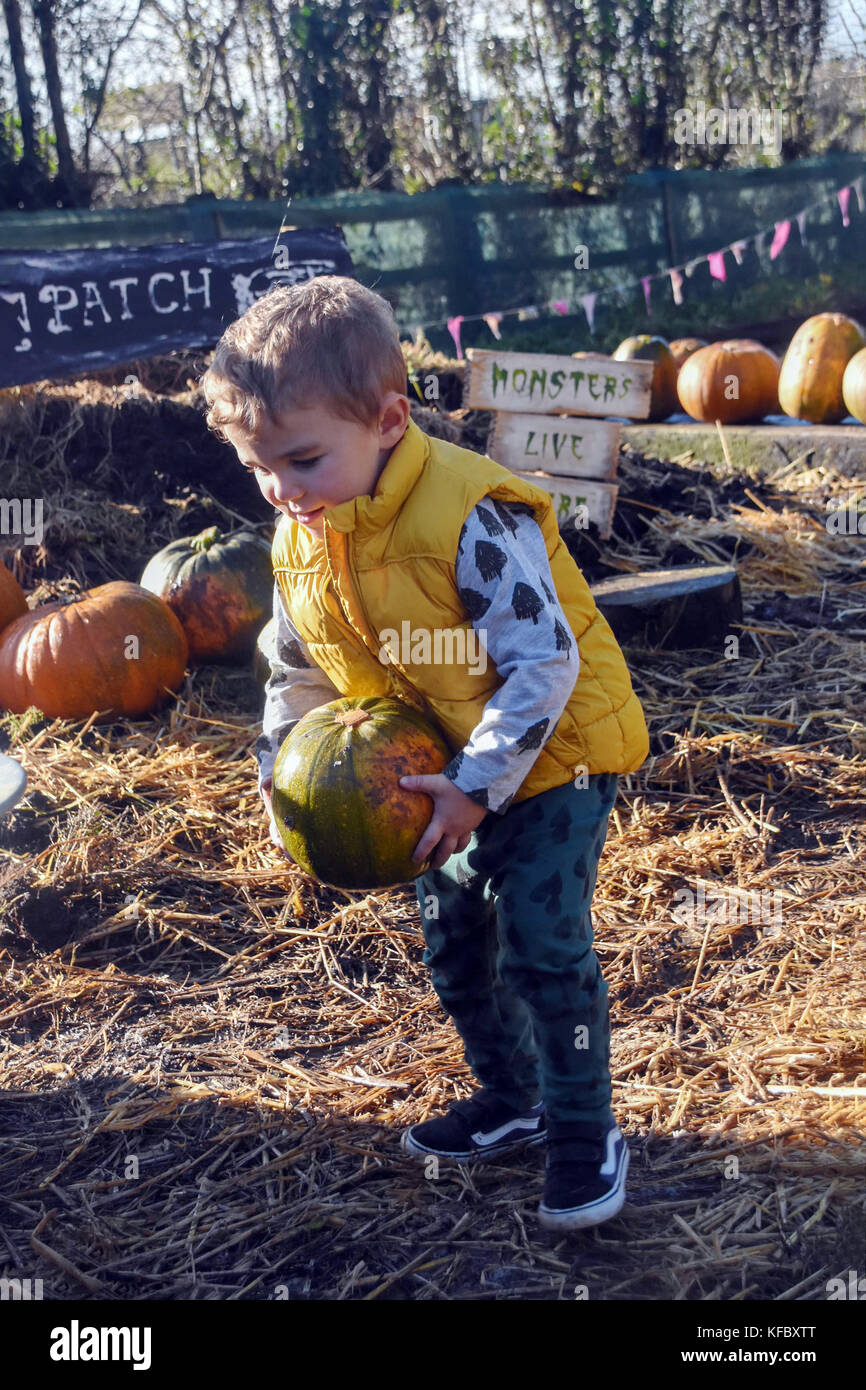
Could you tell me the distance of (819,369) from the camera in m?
8.41

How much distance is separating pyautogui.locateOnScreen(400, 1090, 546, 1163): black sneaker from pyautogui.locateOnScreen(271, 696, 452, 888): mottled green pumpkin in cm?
69

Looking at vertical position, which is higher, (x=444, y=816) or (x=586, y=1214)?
(x=444, y=816)

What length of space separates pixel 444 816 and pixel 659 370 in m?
7.87

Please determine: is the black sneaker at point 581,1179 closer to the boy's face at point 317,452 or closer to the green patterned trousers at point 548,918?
the green patterned trousers at point 548,918

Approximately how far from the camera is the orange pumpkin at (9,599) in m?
5.65

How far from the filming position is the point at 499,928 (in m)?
2.30

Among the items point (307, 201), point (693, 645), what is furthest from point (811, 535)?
point (307, 201)

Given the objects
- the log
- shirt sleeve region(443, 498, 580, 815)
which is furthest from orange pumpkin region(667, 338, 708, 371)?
shirt sleeve region(443, 498, 580, 815)

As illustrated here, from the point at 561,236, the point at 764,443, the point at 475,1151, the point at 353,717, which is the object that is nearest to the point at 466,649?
the point at 353,717

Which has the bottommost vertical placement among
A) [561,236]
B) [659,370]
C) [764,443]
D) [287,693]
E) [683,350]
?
Answer: [287,693]

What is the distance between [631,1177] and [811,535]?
4.80m

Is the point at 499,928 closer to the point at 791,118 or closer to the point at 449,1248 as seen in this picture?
the point at 449,1248

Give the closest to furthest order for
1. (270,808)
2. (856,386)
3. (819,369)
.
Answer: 1. (270,808)
2. (856,386)
3. (819,369)

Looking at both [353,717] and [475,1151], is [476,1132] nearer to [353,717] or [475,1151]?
[475,1151]
